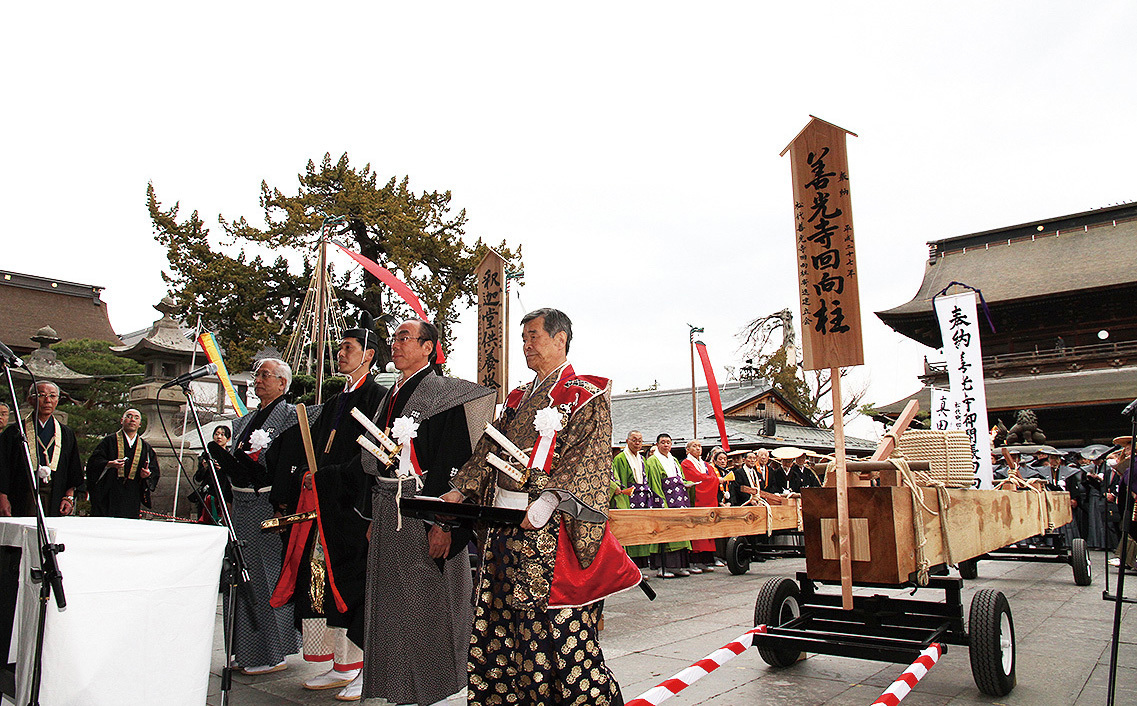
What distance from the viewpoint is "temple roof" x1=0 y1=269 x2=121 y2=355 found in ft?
81.5

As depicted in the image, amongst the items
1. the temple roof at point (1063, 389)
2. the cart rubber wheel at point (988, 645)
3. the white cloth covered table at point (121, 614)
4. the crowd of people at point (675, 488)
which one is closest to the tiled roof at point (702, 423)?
the temple roof at point (1063, 389)

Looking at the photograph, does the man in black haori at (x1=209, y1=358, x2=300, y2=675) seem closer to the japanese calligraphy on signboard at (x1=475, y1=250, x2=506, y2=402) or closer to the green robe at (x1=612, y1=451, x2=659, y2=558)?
the japanese calligraphy on signboard at (x1=475, y1=250, x2=506, y2=402)

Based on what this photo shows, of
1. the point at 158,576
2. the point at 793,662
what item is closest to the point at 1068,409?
the point at 793,662

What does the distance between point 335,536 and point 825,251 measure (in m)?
2.99

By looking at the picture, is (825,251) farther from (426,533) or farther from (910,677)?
(426,533)

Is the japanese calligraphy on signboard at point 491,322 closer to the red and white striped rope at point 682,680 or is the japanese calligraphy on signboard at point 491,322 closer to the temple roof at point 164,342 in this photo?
the red and white striped rope at point 682,680

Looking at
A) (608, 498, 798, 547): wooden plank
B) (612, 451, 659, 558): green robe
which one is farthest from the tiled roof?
(608, 498, 798, 547): wooden plank

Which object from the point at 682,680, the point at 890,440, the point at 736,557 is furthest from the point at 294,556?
the point at 736,557

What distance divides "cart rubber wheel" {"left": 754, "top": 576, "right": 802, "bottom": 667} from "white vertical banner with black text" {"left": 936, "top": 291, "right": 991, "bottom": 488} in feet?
14.6

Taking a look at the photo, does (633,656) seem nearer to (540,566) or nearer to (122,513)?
(540,566)

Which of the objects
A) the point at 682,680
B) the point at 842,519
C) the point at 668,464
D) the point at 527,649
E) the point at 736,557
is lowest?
the point at 736,557

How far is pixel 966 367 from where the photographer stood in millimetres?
8828

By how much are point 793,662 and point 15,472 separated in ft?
20.1

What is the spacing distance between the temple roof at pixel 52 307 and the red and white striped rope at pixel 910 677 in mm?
28194
